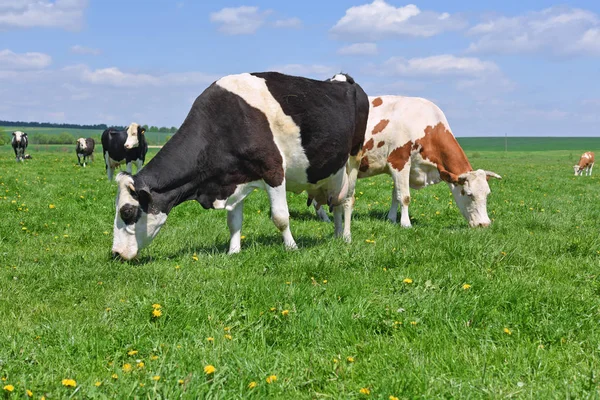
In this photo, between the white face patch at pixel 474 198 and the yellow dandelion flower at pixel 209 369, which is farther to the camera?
the white face patch at pixel 474 198

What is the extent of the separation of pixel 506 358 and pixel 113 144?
19.2m

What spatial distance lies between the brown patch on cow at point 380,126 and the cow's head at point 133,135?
1203 centimetres

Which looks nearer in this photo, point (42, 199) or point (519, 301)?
point (519, 301)

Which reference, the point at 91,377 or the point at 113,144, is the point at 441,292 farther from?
the point at 113,144

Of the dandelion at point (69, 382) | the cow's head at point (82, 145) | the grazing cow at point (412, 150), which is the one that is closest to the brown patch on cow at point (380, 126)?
the grazing cow at point (412, 150)

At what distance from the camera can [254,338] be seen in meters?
4.14

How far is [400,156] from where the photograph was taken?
10844 mm

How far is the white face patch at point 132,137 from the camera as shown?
20.1 m

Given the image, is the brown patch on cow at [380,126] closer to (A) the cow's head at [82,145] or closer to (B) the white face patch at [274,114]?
(B) the white face patch at [274,114]

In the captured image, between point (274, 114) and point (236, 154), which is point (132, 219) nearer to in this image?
point (236, 154)

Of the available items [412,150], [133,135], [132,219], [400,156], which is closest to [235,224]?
[132,219]

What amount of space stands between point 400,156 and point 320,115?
3.74 metres

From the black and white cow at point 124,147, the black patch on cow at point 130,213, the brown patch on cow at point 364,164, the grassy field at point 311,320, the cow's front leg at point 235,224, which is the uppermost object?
the black and white cow at point 124,147

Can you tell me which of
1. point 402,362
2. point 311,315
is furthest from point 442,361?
point 311,315
